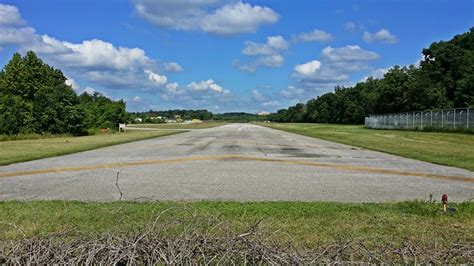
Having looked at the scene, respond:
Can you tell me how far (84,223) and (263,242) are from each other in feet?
12.6

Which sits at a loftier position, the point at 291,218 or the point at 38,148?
the point at 291,218

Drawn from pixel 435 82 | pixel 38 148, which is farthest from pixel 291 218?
pixel 435 82

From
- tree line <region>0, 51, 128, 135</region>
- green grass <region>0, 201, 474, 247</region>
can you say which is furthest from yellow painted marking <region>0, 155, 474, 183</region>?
tree line <region>0, 51, 128, 135</region>

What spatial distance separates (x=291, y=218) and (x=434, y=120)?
152 ft

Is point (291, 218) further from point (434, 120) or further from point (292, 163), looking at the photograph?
point (434, 120)

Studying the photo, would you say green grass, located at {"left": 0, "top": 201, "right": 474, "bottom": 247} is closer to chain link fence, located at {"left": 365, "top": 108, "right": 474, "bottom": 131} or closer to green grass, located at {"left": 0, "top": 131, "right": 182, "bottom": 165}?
green grass, located at {"left": 0, "top": 131, "right": 182, "bottom": 165}

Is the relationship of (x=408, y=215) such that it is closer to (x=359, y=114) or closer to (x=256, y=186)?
(x=256, y=186)

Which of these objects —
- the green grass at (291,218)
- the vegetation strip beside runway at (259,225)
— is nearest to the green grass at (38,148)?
the green grass at (291,218)

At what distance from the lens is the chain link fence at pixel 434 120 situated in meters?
40.7

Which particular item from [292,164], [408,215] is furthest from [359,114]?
[408,215]

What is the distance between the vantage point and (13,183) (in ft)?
38.8

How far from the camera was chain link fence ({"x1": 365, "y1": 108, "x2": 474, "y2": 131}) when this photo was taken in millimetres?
40653

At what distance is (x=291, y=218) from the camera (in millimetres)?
7309

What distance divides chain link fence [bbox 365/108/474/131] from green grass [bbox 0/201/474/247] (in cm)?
3559
